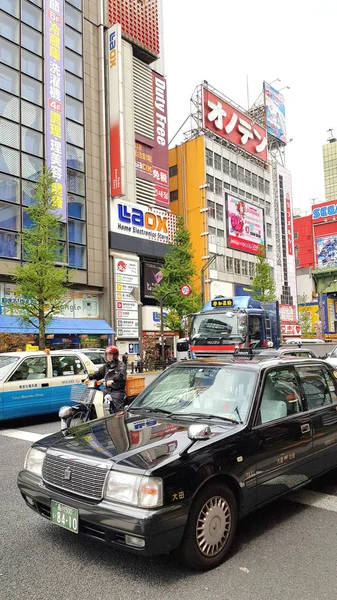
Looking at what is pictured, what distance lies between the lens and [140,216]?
116ft

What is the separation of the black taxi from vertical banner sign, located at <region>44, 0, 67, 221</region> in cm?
2598

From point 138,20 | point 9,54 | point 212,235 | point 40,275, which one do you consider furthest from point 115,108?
point 40,275

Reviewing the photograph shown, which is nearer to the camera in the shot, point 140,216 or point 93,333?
point 93,333

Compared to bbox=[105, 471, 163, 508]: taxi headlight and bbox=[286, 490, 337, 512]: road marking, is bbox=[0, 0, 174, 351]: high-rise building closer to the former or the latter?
bbox=[286, 490, 337, 512]: road marking

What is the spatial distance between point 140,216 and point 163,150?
23.4 ft

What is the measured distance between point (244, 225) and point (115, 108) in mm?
22858

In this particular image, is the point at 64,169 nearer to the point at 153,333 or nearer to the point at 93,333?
the point at 93,333

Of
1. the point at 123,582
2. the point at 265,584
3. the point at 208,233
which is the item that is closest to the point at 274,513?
the point at 265,584

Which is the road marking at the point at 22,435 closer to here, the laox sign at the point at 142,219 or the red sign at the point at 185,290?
the red sign at the point at 185,290

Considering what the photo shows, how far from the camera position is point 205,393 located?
4262mm

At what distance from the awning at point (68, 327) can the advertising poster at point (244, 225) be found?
22.9 metres

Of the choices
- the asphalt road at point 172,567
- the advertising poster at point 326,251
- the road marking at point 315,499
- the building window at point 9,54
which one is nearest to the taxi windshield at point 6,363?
the asphalt road at point 172,567

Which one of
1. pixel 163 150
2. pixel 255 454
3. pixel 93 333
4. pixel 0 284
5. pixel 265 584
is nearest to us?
pixel 265 584

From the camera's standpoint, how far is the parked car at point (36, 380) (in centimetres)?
912
